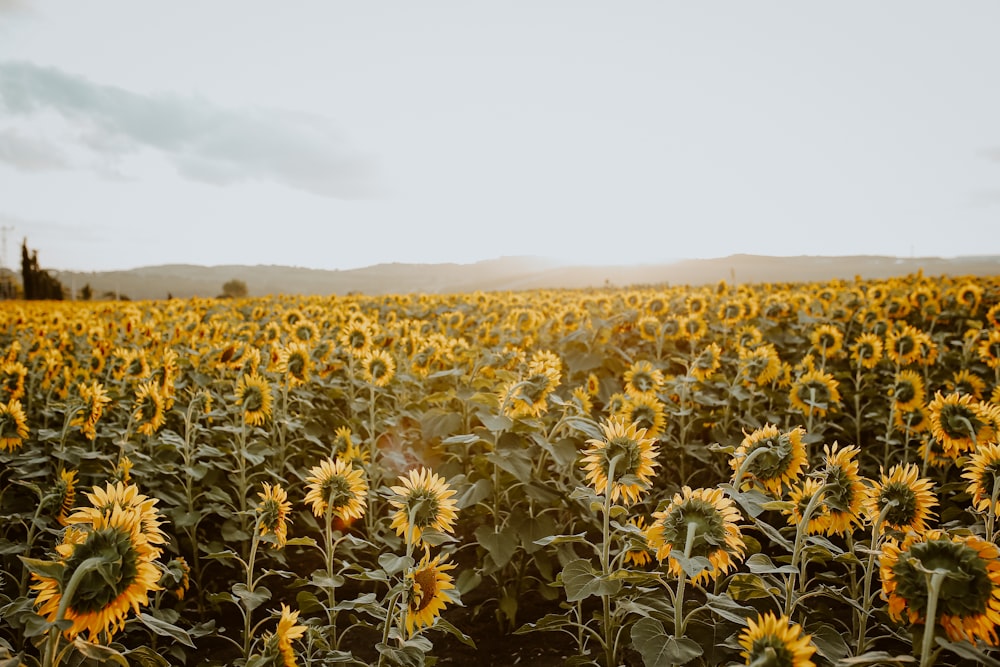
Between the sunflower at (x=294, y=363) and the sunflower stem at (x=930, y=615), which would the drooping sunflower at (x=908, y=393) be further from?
the sunflower at (x=294, y=363)

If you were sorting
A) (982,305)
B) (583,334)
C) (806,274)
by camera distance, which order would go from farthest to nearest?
(806,274) < (982,305) < (583,334)

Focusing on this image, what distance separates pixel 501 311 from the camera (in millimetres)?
9406

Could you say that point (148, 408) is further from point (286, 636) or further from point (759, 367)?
point (759, 367)

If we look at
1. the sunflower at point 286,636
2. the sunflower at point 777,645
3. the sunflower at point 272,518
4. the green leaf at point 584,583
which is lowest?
the sunflower at point 286,636

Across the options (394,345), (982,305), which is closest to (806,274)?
(982,305)

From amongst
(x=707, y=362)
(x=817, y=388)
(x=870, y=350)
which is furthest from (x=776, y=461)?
(x=870, y=350)

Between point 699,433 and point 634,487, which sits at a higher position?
point 634,487

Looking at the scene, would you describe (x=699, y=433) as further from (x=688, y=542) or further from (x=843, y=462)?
(x=688, y=542)

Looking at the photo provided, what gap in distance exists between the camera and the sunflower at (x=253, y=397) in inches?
142

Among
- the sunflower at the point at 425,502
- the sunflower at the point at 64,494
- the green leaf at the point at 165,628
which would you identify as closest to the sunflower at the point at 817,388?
the sunflower at the point at 425,502

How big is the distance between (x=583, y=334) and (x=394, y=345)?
74.3 inches

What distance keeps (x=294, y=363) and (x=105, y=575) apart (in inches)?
118

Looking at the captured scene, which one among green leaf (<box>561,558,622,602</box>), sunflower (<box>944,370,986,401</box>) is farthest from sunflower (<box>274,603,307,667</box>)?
sunflower (<box>944,370,986,401</box>)

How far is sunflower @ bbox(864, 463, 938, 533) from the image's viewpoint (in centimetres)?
191
